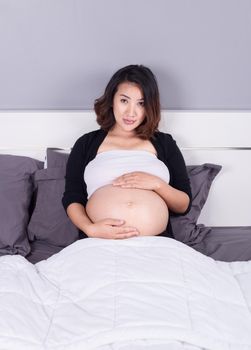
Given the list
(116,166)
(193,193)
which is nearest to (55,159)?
(116,166)

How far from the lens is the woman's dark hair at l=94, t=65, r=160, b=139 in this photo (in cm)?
171

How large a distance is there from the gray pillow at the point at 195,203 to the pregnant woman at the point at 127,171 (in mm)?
64

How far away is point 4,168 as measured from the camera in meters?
1.83

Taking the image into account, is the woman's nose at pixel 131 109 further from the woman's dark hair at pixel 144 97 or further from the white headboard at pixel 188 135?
the white headboard at pixel 188 135

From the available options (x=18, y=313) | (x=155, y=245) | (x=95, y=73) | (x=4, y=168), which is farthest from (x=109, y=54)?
(x=18, y=313)

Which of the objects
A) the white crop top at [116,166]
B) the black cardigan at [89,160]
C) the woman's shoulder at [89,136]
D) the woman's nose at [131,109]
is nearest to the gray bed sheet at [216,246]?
the black cardigan at [89,160]

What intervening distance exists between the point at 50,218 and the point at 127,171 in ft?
1.06

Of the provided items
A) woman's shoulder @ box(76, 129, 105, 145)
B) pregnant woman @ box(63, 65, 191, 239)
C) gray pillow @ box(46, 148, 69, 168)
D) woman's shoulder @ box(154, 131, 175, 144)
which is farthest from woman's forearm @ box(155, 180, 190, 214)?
gray pillow @ box(46, 148, 69, 168)

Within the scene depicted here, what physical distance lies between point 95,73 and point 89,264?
927mm

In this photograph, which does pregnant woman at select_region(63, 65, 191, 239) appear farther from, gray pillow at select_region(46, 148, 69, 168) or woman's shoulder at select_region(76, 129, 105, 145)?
gray pillow at select_region(46, 148, 69, 168)

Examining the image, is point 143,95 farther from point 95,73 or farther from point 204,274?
point 204,274

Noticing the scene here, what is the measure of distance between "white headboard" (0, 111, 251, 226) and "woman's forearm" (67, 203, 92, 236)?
42cm

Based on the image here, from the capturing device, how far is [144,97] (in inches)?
67.4

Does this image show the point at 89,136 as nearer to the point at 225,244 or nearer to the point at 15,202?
the point at 15,202
